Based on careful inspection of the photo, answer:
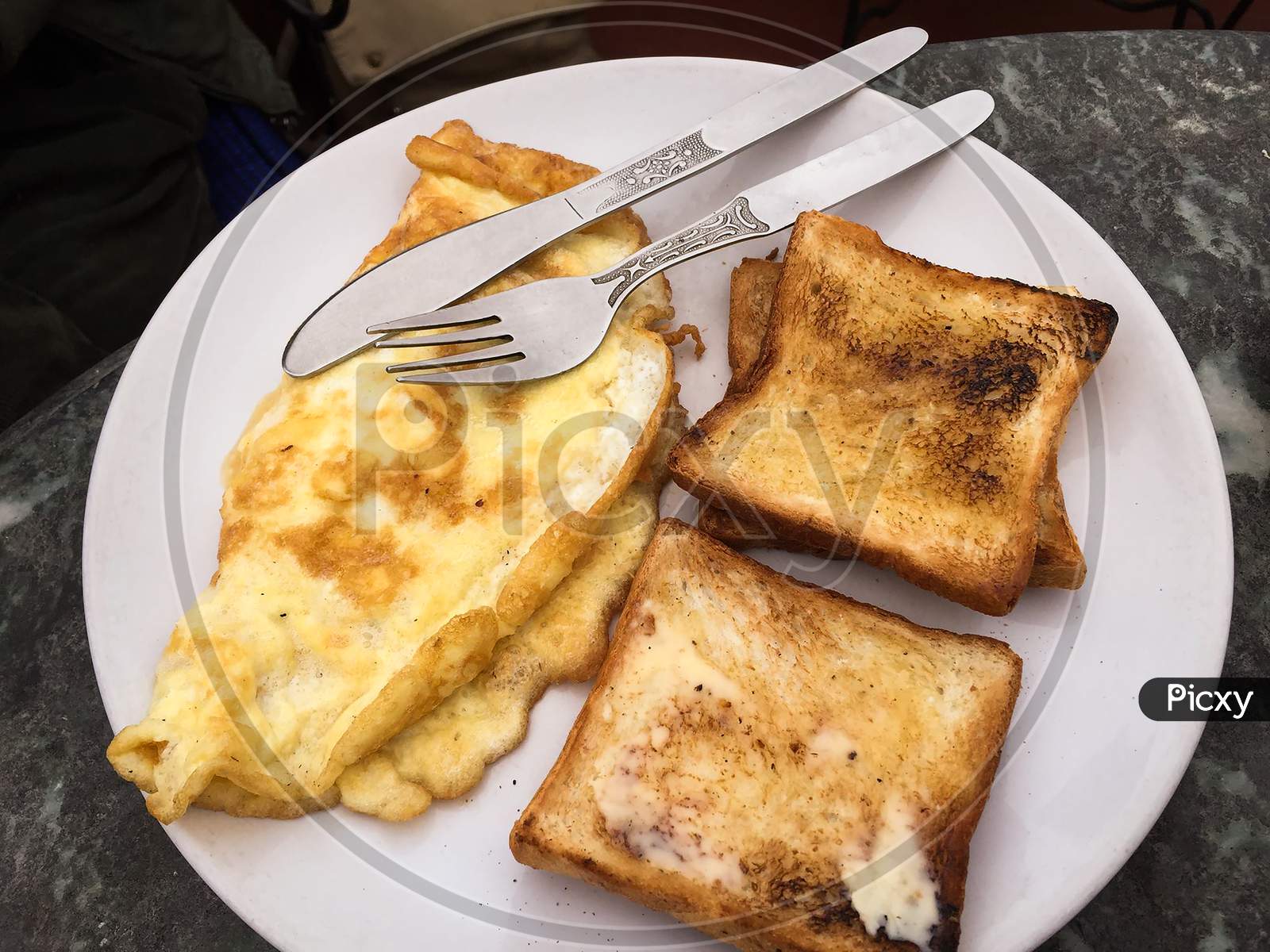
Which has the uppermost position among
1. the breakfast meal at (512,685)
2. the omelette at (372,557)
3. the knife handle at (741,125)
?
the knife handle at (741,125)

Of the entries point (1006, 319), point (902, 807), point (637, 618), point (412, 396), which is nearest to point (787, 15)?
point (1006, 319)

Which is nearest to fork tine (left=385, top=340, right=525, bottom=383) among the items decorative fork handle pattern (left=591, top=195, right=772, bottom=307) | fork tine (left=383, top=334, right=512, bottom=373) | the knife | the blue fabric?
fork tine (left=383, top=334, right=512, bottom=373)

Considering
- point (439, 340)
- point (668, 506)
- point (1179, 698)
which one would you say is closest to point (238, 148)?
point (439, 340)

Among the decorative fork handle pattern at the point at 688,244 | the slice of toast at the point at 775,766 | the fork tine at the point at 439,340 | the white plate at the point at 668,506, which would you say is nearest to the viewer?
the slice of toast at the point at 775,766

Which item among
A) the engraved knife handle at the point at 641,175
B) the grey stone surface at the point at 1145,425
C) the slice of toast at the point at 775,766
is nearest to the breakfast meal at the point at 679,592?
the slice of toast at the point at 775,766

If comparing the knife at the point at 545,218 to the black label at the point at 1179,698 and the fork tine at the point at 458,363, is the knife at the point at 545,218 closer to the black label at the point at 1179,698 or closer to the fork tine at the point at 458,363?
the fork tine at the point at 458,363

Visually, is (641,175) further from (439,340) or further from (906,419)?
(906,419)

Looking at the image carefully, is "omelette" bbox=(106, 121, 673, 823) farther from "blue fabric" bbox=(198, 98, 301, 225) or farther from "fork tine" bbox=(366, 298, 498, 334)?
"blue fabric" bbox=(198, 98, 301, 225)
